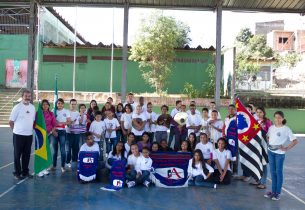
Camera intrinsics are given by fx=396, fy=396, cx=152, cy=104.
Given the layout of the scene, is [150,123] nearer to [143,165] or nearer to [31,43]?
[143,165]

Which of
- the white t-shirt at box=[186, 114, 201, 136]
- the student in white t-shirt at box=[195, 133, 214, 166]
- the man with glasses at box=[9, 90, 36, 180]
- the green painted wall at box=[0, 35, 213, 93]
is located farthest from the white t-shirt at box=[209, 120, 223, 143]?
the green painted wall at box=[0, 35, 213, 93]

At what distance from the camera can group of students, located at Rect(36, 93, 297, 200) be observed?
6523mm

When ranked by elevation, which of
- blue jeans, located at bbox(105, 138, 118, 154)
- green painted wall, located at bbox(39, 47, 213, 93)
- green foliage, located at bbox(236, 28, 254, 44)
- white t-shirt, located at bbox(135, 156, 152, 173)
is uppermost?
green foliage, located at bbox(236, 28, 254, 44)

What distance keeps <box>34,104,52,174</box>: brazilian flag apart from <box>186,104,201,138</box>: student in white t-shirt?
338 centimetres

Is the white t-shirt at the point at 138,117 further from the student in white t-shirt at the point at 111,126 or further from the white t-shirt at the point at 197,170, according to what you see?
the white t-shirt at the point at 197,170

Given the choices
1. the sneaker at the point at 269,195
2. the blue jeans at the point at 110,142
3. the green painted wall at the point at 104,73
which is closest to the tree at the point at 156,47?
the green painted wall at the point at 104,73

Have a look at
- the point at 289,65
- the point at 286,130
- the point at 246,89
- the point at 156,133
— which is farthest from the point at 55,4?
the point at 289,65

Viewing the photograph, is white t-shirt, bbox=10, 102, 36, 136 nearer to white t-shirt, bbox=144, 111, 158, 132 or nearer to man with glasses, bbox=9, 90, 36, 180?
man with glasses, bbox=9, 90, 36, 180

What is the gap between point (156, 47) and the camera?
809 inches

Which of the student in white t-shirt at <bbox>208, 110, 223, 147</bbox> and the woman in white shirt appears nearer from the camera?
the woman in white shirt

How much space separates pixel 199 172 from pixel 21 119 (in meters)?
3.47

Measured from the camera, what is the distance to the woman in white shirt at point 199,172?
7397 mm

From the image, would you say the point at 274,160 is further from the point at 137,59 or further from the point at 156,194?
the point at 137,59

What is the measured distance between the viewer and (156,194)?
22.0 feet
